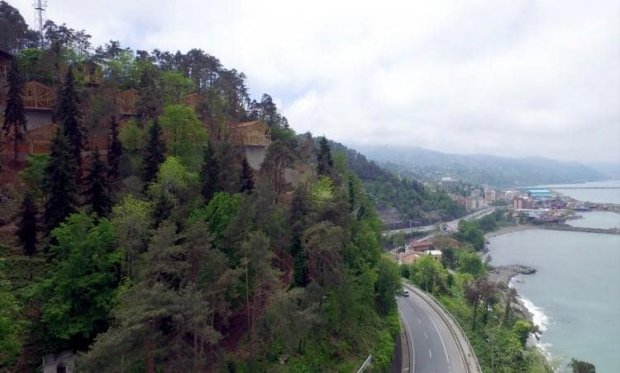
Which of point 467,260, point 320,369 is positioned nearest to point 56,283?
point 320,369

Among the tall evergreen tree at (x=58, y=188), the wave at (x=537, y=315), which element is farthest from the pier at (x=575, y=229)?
the tall evergreen tree at (x=58, y=188)

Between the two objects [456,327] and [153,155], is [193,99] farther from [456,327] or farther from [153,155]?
[456,327]

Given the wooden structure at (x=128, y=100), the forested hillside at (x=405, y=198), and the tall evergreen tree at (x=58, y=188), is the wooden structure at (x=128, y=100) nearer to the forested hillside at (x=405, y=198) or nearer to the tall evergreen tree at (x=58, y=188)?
the tall evergreen tree at (x=58, y=188)

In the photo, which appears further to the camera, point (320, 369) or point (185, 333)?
point (320, 369)

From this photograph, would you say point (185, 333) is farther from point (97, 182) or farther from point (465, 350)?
point (465, 350)

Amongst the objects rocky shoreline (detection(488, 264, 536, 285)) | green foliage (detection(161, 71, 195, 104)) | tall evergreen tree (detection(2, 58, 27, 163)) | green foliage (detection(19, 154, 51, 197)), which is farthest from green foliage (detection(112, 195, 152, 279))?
rocky shoreline (detection(488, 264, 536, 285))

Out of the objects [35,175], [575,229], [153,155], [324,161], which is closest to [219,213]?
[153,155]

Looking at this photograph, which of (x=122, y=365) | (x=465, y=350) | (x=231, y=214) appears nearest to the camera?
(x=122, y=365)
